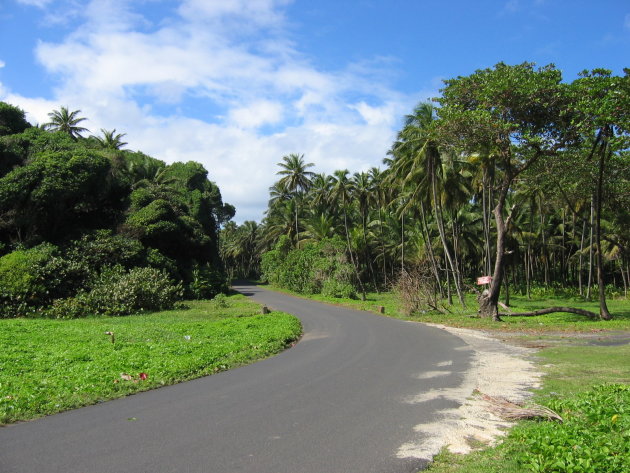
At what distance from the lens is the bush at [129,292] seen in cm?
2505

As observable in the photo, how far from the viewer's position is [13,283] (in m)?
23.7

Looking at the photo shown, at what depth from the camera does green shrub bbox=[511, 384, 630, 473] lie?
173 inches

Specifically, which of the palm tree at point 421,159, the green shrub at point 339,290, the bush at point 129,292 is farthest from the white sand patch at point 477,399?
the green shrub at point 339,290

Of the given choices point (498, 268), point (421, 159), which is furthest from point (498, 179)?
point (498, 268)

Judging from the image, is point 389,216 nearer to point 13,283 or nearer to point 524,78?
point 524,78

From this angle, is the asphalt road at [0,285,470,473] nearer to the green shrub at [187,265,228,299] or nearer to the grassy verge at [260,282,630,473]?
the grassy verge at [260,282,630,473]

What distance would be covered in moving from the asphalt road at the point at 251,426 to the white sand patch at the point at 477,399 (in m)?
0.21

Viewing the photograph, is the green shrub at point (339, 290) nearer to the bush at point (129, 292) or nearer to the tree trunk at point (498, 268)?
the bush at point (129, 292)

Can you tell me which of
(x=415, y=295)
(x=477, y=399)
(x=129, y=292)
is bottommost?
(x=477, y=399)

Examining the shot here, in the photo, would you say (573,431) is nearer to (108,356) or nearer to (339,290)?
(108,356)

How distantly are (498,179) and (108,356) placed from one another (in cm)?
2877

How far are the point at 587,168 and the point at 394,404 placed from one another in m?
21.6

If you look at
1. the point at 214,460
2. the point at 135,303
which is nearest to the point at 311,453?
the point at 214,460

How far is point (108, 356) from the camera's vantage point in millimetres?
12016
